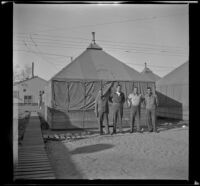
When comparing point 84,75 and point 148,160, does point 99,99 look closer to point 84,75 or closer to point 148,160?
point 84,75

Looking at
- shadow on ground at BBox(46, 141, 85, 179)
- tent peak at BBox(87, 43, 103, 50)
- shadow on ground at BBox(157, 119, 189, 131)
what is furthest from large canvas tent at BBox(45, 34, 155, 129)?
shadow on ground at BBox(46, 141, 85, 179)

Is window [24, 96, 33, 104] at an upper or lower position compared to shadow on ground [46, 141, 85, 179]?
upper

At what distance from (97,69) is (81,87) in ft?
4.25

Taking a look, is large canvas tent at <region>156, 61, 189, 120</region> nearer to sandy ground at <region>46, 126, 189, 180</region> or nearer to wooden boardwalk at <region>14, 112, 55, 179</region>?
sandy ground at <region>46, 126, 189, 180</region>

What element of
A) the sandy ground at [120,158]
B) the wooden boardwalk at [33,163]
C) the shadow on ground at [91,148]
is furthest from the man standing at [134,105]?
the wooden boardwalk at [33,163]

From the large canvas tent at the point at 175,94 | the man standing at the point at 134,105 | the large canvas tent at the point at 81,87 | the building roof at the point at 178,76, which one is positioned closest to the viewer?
the man standing at the point at 134,105

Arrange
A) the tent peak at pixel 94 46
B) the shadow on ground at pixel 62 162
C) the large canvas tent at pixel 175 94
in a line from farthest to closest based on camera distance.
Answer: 1. the large canvas tent at pixel 175 94
2. the tent peak at pixel 94 46
3. the shadow on ground at pixel 62 162

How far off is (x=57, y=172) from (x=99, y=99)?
397 centimetres

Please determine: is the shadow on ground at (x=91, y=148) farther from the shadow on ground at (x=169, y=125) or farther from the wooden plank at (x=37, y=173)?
the shadow on ground at (x=169, y=125)

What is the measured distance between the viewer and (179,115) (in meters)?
12.7

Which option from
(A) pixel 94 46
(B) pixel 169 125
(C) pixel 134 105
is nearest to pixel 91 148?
(C) pixel 134 105

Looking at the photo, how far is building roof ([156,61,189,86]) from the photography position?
1320 centimetres

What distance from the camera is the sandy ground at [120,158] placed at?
3.74m
